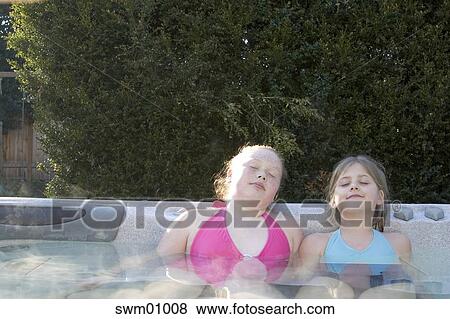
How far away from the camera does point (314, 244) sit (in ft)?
8.66

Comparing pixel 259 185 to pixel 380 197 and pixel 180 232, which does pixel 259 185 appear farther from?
pixel 380 197

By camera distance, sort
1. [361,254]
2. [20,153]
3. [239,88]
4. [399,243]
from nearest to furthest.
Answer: [361,254]
[399,243]
[239,88]
[20,153]

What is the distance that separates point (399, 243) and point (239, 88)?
81.2 inches

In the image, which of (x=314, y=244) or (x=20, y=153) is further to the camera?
(x=20, y=153)

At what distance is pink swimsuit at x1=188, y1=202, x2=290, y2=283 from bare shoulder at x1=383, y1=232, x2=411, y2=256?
47 centimetres

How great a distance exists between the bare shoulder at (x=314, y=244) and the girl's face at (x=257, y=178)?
0.80 feet

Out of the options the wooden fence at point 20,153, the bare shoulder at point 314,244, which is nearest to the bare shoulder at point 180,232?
the bare shoulder at point 314,244

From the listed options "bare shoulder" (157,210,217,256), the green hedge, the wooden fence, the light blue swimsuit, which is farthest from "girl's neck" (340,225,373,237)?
the wooden fence

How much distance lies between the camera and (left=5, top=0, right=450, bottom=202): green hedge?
4.33 m

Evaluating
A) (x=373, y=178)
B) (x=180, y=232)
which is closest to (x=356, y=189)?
(x=373, y=178)

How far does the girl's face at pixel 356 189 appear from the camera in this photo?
8.46 ft

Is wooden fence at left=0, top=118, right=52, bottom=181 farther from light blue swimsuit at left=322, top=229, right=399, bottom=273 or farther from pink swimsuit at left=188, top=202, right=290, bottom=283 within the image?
light blue swimsuit at left=322, top=229, right=399, bottom=273

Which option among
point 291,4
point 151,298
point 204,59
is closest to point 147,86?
point 204,59
